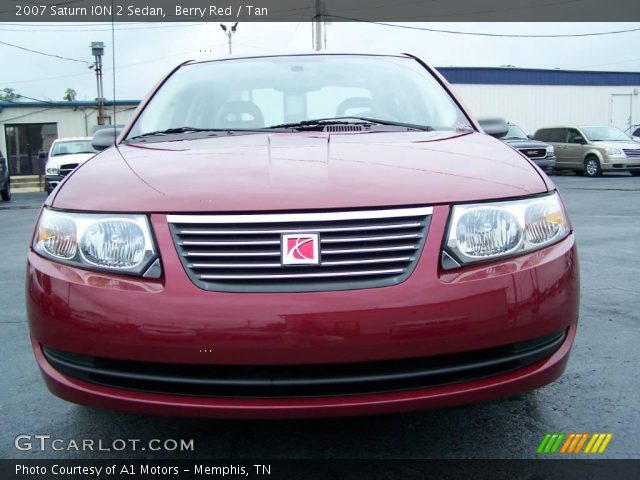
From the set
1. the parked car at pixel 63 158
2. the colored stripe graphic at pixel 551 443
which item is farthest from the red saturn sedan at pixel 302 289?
the parked car at pixel 63 158

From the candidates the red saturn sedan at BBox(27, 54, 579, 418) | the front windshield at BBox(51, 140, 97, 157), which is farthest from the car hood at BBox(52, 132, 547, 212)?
the front windshield at BBox(51, 140, 97, 157)

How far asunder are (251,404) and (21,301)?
3.31 meters

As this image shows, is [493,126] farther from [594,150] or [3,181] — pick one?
[594,150]

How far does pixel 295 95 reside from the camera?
307 centimetres

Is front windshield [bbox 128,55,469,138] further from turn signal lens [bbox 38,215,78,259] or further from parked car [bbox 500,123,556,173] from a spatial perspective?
parked car [bbox 500,123,556,173]

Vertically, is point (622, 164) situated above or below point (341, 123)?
below

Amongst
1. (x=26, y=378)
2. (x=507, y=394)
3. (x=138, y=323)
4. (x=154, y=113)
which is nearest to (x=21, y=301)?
(x=26, y=378)

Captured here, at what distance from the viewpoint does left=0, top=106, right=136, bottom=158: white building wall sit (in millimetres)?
27484

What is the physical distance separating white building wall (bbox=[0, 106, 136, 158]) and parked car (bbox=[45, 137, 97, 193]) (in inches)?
406

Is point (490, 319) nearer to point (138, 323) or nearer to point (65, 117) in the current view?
point (138, 323)

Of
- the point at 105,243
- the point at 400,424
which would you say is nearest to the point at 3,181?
the point at 105,243

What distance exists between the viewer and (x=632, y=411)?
96.2 inches

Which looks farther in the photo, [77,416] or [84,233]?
[77,416]

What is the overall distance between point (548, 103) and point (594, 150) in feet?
51.5
